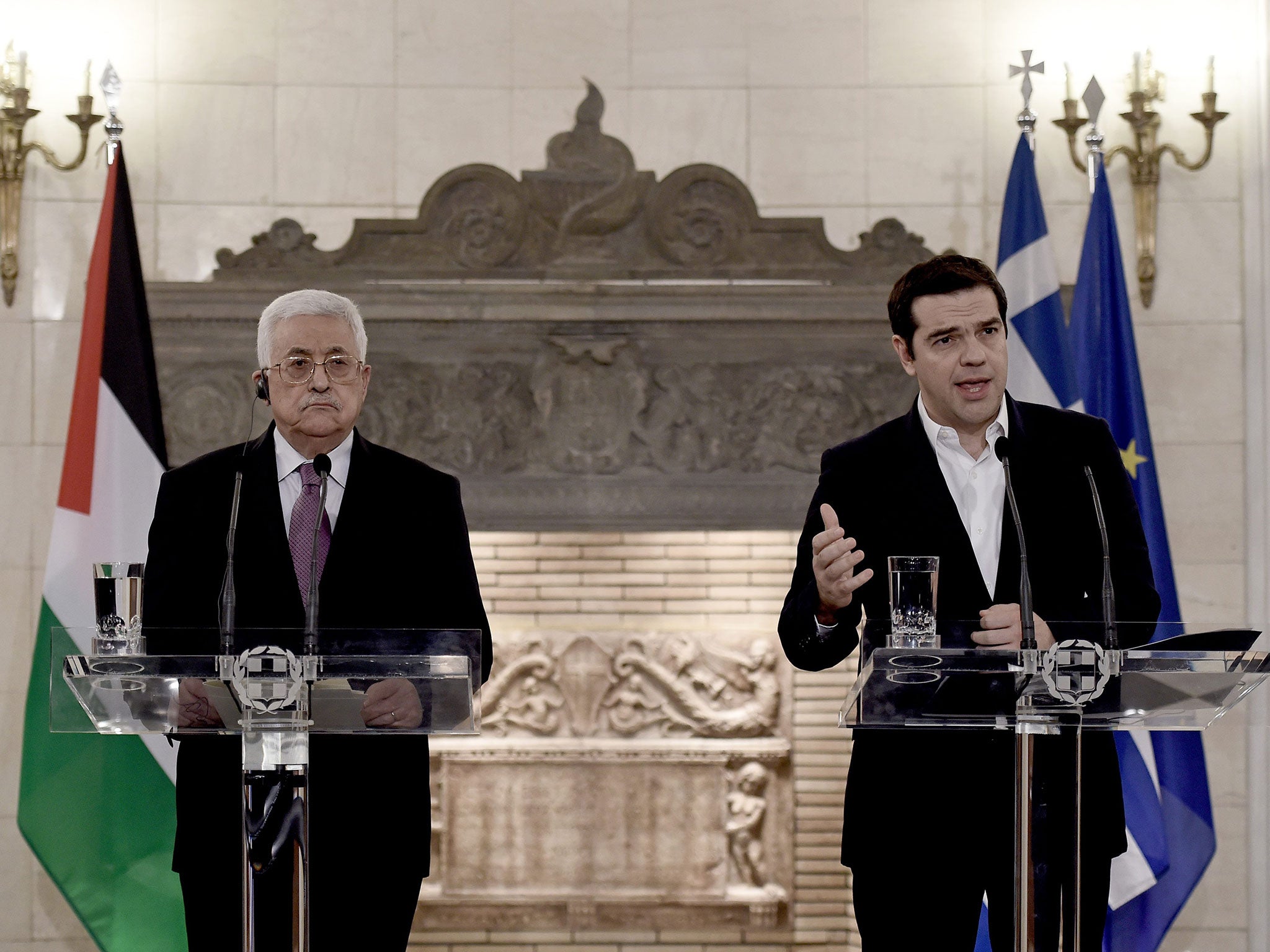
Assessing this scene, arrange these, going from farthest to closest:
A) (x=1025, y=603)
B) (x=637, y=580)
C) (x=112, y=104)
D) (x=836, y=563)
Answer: (x=637, y=580) < (x=112, y=104) < (x=836, y=563) < (x=1025, y=603)

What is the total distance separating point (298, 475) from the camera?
2357 mm

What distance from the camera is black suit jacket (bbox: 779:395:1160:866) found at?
6.97ft

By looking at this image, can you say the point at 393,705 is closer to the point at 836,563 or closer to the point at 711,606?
the point at 836,563

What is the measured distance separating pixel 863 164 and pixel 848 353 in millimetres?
645

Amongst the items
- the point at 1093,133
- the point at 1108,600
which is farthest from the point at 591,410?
the point at 1108,600

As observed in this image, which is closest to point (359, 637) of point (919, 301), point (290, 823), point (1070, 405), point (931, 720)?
point (290, 823)

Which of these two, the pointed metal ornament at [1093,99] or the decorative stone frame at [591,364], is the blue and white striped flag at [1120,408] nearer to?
the pointed metal ornament at [1093,99]

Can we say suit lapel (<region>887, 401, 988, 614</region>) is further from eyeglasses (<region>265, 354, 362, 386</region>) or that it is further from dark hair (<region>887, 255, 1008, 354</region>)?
eyeglasses (<region>265, 354, 362, 386</region>)

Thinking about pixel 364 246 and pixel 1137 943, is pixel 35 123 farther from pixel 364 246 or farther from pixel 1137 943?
pixel 1137 943

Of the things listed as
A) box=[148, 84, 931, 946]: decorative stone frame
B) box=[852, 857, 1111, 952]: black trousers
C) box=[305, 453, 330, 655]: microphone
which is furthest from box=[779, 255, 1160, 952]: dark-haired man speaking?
box=[148, 84, 931, 946]: decorative stone frame

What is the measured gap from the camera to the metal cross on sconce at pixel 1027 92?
405 cm

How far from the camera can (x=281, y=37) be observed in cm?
441

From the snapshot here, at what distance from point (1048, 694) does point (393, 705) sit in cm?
85

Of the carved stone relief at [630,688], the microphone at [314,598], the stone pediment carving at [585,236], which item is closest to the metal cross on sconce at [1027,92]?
the stone pediment carving at [585,236]
